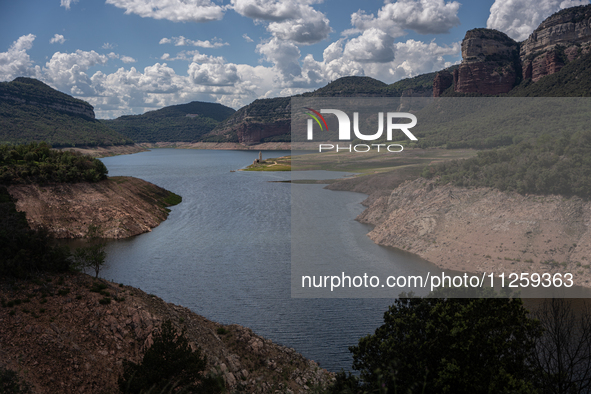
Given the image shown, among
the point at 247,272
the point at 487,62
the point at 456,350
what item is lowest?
the point at 247,272

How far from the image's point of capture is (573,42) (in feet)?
375

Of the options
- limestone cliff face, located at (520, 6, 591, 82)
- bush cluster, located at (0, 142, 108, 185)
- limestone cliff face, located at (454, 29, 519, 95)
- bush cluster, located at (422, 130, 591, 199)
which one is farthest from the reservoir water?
limestone cliff face, located at (454, 29, 519, 95)

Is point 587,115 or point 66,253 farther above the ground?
point 587,115

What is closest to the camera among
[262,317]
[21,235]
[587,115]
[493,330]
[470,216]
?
[493,330]

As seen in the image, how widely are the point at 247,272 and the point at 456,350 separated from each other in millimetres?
27230

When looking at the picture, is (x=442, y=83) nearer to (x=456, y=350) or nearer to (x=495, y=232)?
(x=495, y=232)

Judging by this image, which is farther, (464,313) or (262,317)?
(262,317)

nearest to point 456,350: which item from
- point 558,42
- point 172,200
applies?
point 172,200

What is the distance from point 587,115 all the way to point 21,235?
276 ft

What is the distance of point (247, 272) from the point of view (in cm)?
4172

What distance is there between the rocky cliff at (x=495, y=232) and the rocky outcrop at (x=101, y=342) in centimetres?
2576

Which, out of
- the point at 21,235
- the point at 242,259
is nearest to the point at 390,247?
the point at 242,259

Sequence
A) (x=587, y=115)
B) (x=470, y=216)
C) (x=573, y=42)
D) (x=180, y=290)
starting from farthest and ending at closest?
(x=573, y=42)
(x=587, y=115)
(x=470, y=216)
(x=180, y=290)

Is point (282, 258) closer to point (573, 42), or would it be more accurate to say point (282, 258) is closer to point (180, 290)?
point (180, 290)
